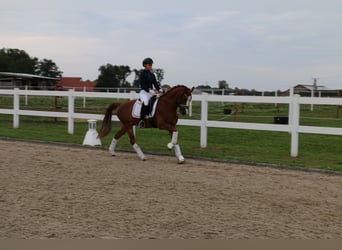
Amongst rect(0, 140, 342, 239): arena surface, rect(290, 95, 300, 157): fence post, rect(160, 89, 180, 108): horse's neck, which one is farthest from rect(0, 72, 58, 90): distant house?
rect(0, 140, 342, 239): arena surface

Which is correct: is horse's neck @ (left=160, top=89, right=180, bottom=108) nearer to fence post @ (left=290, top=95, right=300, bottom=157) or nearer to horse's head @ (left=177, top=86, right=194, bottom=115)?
horse's head @ (left=177, top=86, right=194, bottom=115)

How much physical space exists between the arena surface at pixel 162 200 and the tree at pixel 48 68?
8813 centimetres

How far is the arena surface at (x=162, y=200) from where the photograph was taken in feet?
16.5

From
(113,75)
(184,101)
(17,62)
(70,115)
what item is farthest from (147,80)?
(17,62)

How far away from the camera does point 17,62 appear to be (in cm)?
9112

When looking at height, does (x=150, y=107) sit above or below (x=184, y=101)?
below

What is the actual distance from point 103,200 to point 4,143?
7.81m

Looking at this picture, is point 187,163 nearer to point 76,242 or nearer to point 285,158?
point 285,158

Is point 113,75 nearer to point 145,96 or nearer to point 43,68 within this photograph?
point 43,68

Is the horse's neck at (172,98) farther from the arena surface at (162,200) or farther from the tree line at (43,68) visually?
the tree line at (43,68)

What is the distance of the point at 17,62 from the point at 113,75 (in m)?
23.8

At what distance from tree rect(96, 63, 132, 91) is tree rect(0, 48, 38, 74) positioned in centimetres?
1696

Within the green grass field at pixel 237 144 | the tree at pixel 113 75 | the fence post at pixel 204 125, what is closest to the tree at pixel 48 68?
the tree at pixel 113 75

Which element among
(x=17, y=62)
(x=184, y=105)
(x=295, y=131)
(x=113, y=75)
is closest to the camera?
(x=184, y=105)
